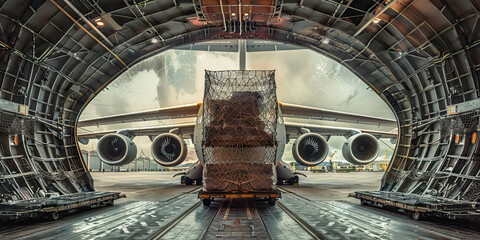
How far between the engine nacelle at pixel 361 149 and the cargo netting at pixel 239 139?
23.5 feet

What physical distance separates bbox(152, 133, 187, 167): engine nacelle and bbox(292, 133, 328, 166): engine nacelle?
232 inches

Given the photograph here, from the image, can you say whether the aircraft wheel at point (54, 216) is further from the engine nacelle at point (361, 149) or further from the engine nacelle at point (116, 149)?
the engine nacelle at point (361, 149)

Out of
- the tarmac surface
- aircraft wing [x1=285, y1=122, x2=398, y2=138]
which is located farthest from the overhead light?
aircraft wing [x1=285, y1=122, x2=398, y2=138]

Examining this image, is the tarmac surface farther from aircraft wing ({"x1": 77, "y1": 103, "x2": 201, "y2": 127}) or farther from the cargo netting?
aircraft wing ({"x1": 77, "y1": 103, "x2": 201, "y2": 127})

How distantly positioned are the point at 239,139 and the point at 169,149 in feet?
26.7

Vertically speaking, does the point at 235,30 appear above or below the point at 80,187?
above

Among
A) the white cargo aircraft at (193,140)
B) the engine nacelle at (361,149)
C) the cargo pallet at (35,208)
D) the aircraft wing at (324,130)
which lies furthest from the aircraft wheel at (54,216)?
the engine nacelle at (361,149)

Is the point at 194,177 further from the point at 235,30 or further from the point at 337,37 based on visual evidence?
the point at 337,37

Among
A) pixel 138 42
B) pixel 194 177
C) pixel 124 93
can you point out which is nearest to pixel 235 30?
pixel 138 42

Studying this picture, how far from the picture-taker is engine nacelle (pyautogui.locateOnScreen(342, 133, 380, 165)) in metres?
14.8

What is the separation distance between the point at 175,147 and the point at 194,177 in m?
2.39

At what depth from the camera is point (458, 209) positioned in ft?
21.7

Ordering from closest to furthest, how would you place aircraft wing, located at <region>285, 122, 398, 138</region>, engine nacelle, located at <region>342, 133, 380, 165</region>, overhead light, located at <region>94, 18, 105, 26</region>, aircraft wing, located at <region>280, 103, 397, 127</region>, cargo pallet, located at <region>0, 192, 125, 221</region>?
cargo pallet, located at <region>0, 192, 125, 221</region>
overhead light, located at <region>94, 18, 105, 26</region>
engine nacelle, located at <region>342, 133, 380, 165</region>
aircraft wing, located at <region>280, 103, 397, 127</region>
aircraft wing, located at <region>285, 122, 398, 138</region>

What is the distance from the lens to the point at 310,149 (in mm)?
15289
